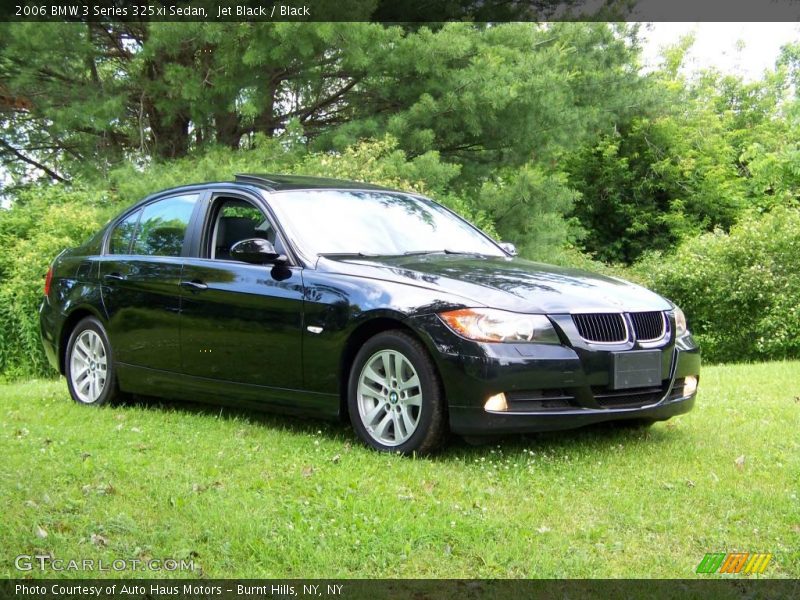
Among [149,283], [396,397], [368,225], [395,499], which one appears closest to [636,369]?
[396,397]

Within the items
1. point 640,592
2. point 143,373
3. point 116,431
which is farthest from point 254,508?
point 143,373

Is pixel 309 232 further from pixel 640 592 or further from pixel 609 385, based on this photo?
pixel 640 592

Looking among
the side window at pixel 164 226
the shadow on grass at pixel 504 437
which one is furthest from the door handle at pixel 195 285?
the shadow on grass at pixel 504 437

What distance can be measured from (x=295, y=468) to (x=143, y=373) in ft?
7.77

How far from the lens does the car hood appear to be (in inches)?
217

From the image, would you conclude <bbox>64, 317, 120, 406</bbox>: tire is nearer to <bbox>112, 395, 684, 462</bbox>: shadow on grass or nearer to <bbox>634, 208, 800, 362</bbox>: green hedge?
<bbox>112, 395, 684, 462</bbox>: shadow on grass

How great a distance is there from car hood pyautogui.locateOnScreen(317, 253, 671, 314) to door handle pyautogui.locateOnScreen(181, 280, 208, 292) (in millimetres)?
1020

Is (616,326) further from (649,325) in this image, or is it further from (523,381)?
(523,381)

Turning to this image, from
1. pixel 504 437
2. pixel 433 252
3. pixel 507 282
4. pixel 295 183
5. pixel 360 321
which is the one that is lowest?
pixel 504 437

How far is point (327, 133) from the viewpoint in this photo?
60.5 feet

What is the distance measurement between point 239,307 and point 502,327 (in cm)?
195

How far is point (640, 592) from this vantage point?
365 centimetres

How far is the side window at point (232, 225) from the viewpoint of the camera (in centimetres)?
689

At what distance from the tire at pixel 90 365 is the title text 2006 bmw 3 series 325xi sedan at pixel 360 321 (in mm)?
16
